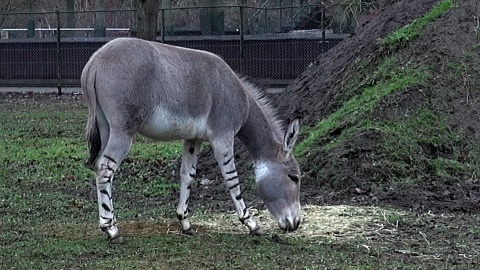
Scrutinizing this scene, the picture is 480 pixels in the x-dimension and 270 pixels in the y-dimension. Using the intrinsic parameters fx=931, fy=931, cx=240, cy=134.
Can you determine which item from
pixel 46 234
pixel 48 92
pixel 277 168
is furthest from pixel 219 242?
pixel 48 92

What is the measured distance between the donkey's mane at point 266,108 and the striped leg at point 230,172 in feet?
1.86

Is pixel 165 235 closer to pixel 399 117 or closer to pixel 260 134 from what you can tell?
pixel 260 134

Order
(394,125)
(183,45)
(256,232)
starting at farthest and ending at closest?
(183,45)
(394,125)
(256,232)

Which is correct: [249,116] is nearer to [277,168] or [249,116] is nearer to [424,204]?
[277,168]

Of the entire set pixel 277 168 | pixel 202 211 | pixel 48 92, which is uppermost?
pixel 277 168

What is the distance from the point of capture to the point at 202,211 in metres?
Result: 10.5

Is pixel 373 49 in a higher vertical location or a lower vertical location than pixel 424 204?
higher

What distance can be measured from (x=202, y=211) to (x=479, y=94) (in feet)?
14.7

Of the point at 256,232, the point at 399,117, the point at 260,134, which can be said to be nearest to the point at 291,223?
the point at 256,232

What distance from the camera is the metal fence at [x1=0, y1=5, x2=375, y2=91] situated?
26.7m

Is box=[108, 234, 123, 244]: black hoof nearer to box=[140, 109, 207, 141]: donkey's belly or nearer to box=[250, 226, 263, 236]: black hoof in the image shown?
box=[140, 109, 207, 141]: donkey's belly

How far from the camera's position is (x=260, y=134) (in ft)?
30.4

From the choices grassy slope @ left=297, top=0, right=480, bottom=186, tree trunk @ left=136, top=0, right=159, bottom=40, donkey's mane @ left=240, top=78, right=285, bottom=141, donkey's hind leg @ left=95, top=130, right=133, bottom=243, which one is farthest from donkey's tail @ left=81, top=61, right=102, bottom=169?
tree trunk @ left=136, top=0, right=159, bottom=40

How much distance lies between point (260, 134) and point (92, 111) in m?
1.76
